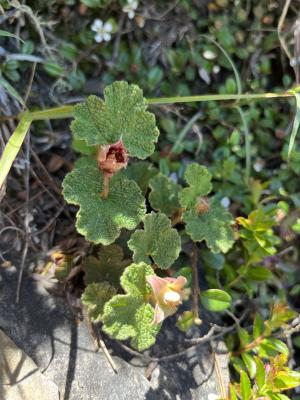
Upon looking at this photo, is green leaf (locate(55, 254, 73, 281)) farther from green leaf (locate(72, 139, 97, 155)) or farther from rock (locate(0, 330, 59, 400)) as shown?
green leaf (locate(72, 139, 97, 155))

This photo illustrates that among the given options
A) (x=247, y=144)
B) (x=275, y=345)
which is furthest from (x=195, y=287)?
(x=247, y=144)

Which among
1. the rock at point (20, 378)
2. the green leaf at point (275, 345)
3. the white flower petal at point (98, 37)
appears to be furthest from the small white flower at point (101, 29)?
the green leaf at point (275, 345)

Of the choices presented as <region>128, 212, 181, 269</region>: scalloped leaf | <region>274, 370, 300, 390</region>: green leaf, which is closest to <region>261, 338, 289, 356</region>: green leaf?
<region>274, 370, 300, 390</region>: green leaf

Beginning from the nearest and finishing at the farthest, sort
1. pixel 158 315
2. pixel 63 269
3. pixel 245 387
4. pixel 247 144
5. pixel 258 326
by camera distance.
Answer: pixel 158 315
pixel 245 387
pixel 63 269
pixel 258 326
pixel 247 144

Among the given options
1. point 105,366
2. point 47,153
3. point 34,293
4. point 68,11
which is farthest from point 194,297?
point 68,11

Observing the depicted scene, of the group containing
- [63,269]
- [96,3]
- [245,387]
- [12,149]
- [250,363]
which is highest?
[96,3]

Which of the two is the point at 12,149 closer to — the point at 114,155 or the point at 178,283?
the point at 114,155

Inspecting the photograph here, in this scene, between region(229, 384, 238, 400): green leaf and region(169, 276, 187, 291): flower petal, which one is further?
region(229, 384, 238, 400): green leaf
